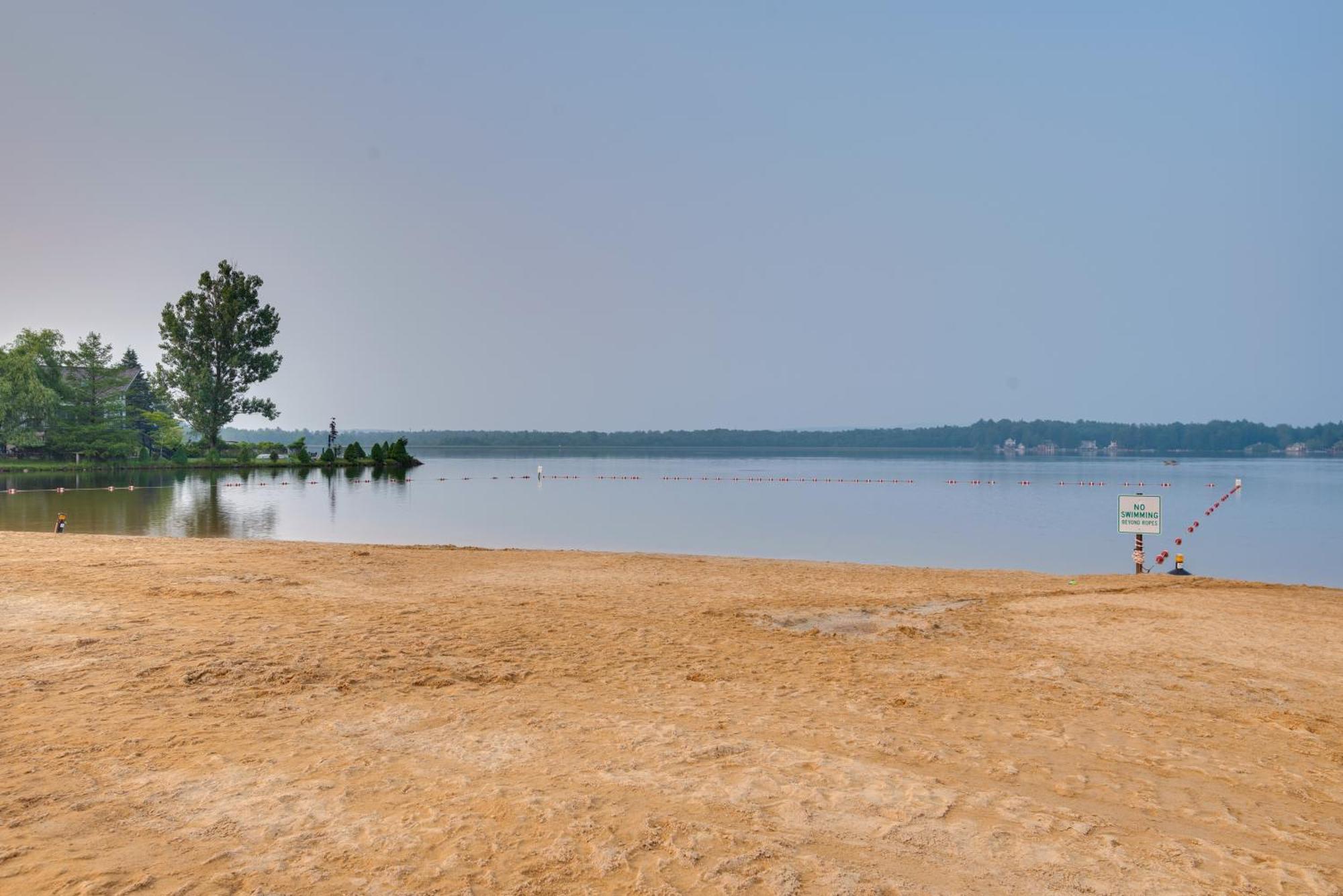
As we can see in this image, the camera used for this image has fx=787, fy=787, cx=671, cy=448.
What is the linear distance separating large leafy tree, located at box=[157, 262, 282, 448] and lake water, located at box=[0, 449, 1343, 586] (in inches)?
454

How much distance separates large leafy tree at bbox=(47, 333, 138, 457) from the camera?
188 ft

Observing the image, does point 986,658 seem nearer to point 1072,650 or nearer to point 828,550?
point 1072,650

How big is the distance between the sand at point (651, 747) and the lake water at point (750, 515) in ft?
45.5

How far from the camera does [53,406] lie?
56.9m

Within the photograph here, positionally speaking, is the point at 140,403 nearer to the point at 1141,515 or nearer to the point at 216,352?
the point at 216,352

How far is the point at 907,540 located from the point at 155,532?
81.6ft

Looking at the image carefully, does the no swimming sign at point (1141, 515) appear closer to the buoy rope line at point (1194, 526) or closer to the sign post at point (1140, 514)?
the sign post at point (1140, 514)

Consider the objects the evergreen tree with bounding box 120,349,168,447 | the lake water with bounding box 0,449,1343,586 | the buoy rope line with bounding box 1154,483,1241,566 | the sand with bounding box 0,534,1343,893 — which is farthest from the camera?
the evergreen tree with bounding box 120,349,168,447

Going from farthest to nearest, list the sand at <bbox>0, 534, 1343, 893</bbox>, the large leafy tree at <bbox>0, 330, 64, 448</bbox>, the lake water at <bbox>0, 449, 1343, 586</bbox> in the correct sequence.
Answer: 1. the large leafy tree at <bbox>0, 330, 64, 448</bbox>
2. the lake water at <bbox>0, 449, 1343, 586</bbox>
3. the sand at <bbox>0, 534, 1343, 893</bbox>

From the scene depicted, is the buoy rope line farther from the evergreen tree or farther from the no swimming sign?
the evergreen tree

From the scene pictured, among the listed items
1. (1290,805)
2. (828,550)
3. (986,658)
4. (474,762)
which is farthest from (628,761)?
(828,550)

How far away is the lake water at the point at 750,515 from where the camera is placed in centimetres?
2547

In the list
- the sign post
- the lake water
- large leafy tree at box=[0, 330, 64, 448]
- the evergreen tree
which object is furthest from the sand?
the evergreen tree

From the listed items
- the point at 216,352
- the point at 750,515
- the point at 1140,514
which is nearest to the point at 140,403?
the point at 216,352
